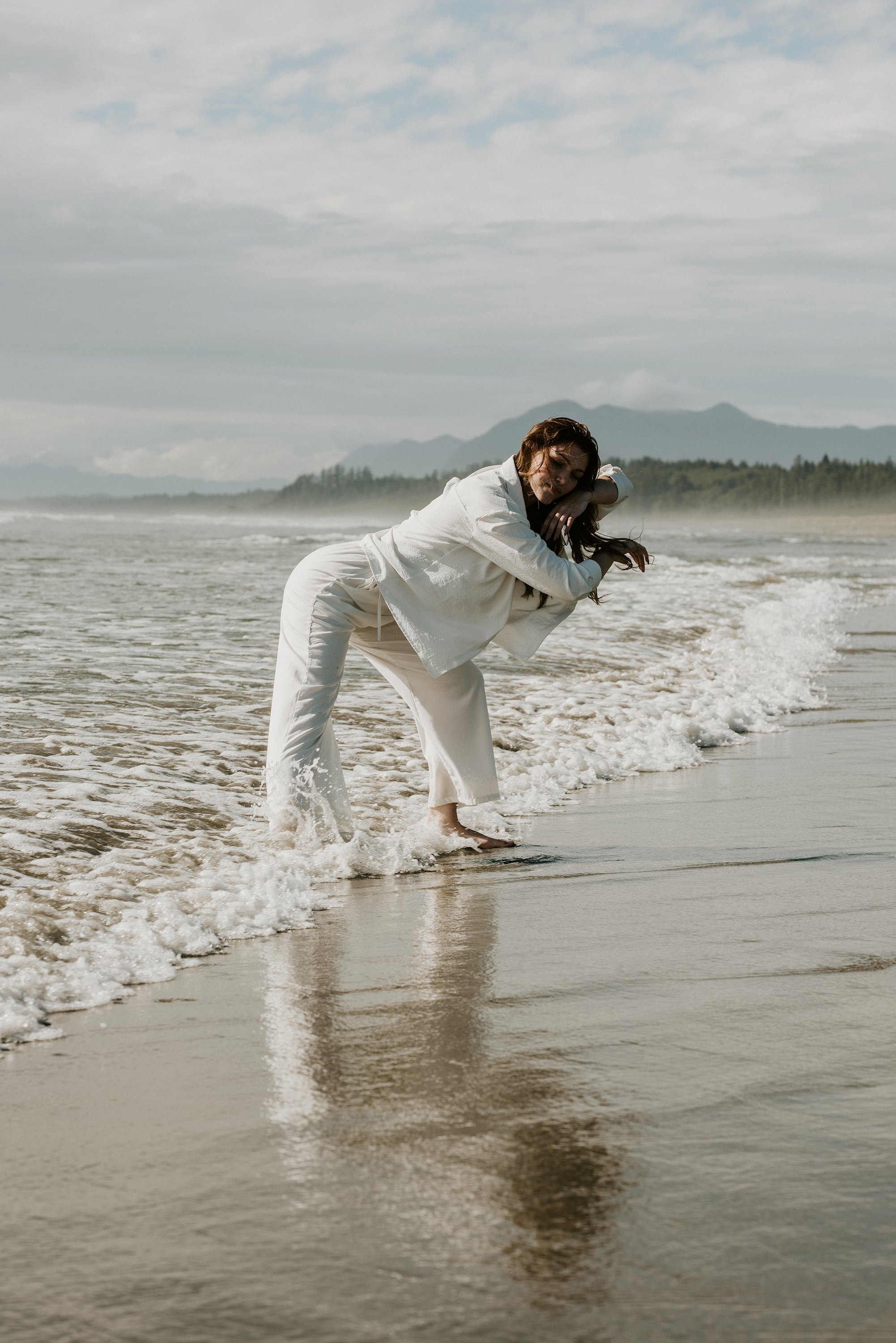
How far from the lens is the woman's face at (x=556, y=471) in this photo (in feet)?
15.6

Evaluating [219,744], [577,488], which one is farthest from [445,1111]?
[219,744]

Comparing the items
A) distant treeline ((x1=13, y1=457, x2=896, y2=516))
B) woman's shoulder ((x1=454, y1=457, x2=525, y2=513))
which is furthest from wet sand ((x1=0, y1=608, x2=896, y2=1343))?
distant treeline ((x1=13, y1=457, x2=896, y2=516))

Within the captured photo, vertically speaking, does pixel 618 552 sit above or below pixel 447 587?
above

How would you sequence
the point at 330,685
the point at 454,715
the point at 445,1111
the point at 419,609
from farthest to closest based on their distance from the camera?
the point at 454,715 < the point at 330,685 < the point at 419,609 < the point at 445,1111

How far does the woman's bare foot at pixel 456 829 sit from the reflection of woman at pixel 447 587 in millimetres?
481

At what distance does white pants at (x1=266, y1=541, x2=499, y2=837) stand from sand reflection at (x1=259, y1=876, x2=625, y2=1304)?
1219 mm

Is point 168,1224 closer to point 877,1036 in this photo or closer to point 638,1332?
point 638,1332

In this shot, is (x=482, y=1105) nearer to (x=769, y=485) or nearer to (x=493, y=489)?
(x=493, y=489)

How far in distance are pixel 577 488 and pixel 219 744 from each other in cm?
293

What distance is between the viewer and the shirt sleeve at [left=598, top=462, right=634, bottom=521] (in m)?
4.92

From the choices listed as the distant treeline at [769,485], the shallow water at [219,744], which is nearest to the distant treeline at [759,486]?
the distant treeline at [769,485]

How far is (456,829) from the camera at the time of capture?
535cm

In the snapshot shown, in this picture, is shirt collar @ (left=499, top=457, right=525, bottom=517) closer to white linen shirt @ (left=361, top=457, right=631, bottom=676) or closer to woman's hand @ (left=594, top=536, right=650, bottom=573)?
white linen shirt @ (left=361, top=457, right=631, bottom=676)

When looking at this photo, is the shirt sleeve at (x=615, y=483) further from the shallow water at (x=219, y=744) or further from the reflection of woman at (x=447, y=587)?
the shallow water at (x=219, y=744)
